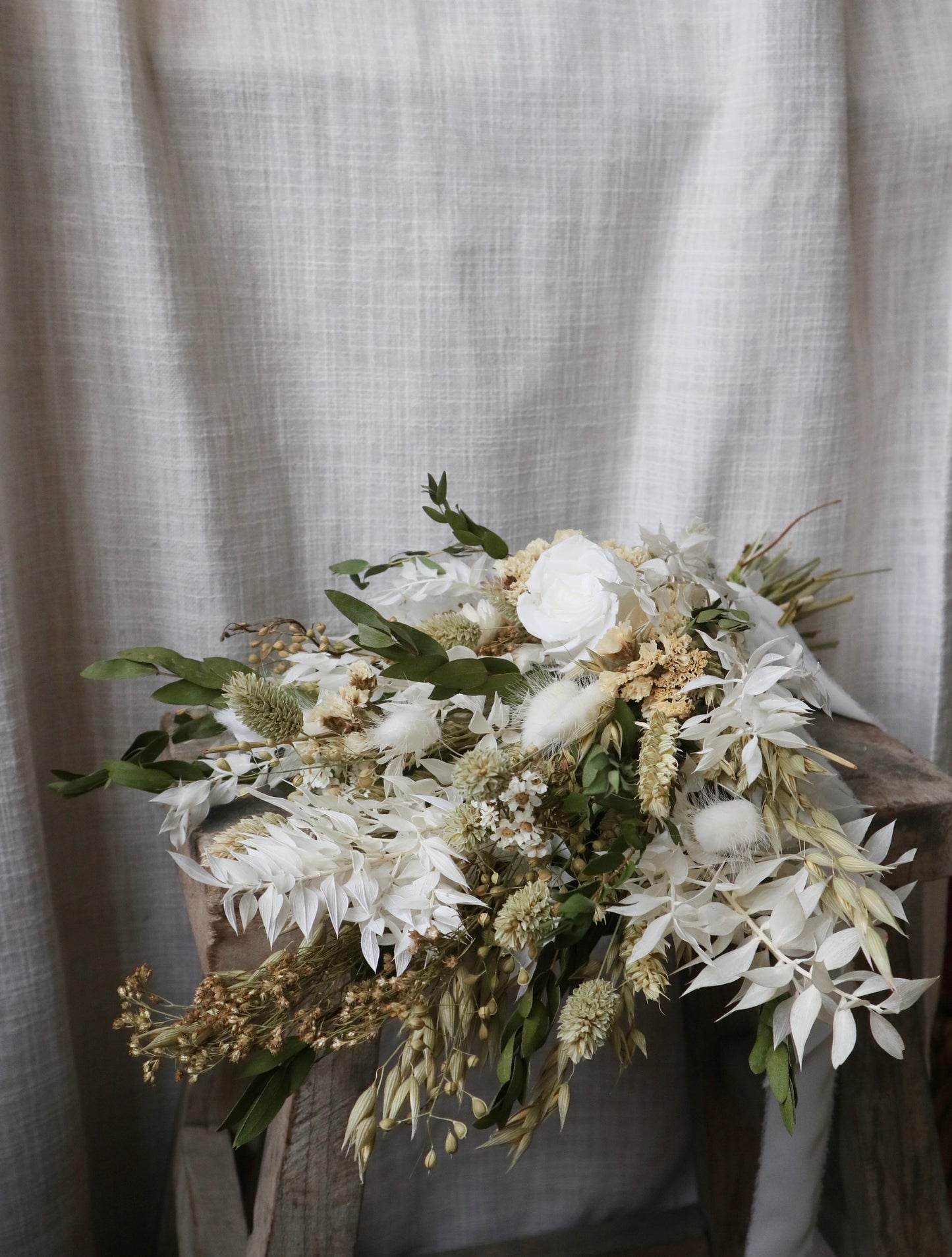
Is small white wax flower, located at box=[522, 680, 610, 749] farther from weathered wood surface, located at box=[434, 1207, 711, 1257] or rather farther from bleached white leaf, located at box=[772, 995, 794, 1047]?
weathered wood surface, located at box=[434, 1207, 711, 1257]

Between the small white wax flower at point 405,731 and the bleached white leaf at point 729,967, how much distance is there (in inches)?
7.8

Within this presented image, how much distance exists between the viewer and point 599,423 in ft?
3.02

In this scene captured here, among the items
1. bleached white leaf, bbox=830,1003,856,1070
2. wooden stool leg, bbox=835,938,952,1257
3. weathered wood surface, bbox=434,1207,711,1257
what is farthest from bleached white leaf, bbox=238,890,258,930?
weathered wood surface, bbox=434,1207,711,1257

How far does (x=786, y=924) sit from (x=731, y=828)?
0.19 ft

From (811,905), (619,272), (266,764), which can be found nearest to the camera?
(811,905)

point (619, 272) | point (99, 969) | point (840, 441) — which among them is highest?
point (619, 272)

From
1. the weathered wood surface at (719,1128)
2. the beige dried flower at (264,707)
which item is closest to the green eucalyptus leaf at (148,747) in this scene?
the beige dried flower at (264,707)

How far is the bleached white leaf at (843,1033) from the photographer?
488 millimetres

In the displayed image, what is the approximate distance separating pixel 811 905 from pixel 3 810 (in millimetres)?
624

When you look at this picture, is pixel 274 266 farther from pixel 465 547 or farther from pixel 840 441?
pixel 840 441

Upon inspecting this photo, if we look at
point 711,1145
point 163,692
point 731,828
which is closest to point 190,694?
point 163,692

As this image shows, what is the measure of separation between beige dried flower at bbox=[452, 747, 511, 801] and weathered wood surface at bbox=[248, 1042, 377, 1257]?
0.20 meters

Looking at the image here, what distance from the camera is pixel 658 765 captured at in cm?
52

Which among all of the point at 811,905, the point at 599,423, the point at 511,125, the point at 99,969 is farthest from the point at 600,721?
the point at 99,969
